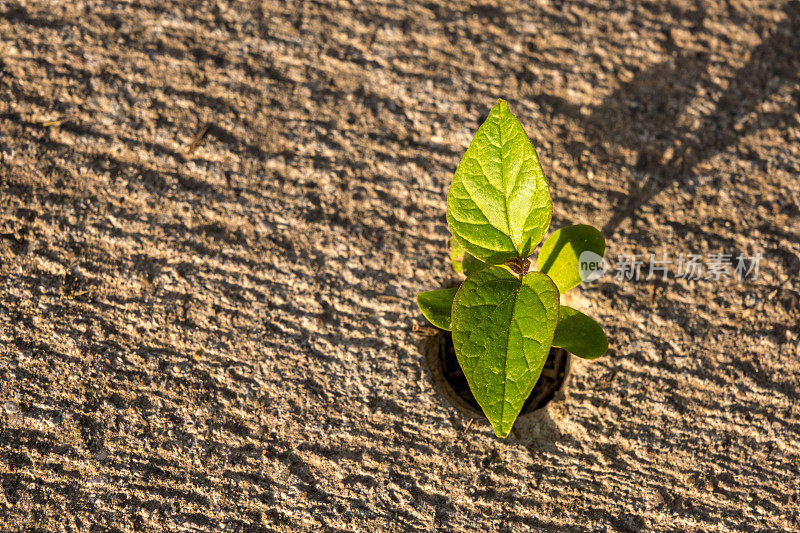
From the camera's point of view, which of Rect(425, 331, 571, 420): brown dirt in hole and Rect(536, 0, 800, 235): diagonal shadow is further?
Rect(536, 0, 800, 235): diagonal shadow

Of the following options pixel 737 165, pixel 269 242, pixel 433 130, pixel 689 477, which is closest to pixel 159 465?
pixel 269 242

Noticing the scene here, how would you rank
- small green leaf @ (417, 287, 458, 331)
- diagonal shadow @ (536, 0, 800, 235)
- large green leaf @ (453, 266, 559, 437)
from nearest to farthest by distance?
large green leaf @ (453, 266, 559, 437)
small green leaf @ (417, 287, 458, 331)
diagonal shadow @ (536, 0, 800, 235)

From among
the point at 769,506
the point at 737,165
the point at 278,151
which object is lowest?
the point at 769,506

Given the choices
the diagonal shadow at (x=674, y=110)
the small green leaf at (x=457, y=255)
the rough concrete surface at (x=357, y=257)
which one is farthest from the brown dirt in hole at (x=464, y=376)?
the diagonal shadow at (x=674, y=110)

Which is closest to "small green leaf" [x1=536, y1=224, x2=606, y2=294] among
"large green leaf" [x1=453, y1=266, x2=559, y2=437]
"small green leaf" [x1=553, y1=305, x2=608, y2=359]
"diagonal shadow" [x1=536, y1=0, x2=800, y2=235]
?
"small green leaf" [x1=553, y1=305, x2=608, y2=359]

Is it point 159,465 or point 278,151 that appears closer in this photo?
point 159,465

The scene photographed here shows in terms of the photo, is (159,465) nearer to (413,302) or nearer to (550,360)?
(413,302)

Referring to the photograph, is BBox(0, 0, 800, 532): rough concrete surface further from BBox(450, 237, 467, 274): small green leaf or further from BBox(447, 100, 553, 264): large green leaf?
BBox(447, 100, 553, 264): large green leaf
